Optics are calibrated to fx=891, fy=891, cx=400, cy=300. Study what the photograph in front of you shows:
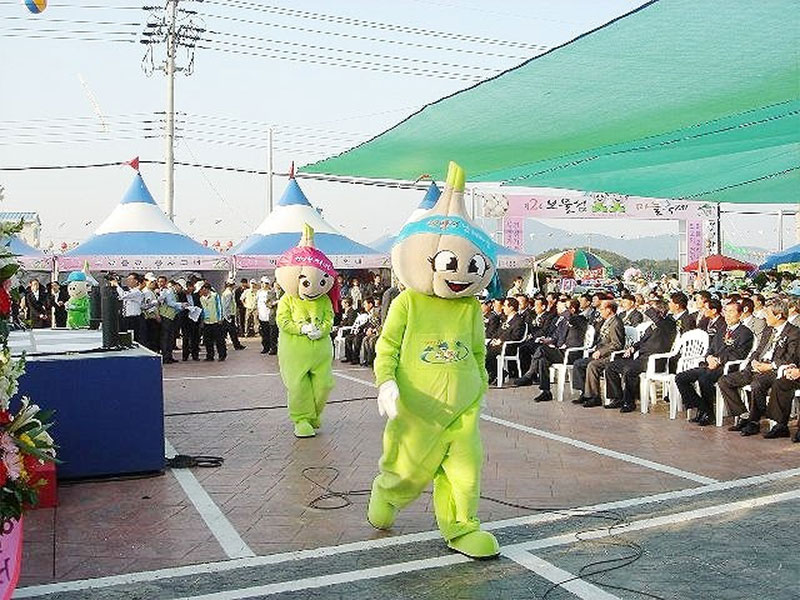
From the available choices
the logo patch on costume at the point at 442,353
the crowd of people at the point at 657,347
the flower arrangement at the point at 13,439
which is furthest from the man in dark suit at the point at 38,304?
the flower arrangement at the point at 13,439

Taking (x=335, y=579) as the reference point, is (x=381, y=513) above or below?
above

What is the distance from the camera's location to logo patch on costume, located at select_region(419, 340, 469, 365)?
5.01 meters

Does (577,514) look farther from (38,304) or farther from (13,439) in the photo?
(38,304)

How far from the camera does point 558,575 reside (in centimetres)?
455

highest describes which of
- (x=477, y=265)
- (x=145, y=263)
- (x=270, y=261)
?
(x=270, y=261)

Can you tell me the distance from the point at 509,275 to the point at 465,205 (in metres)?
19.1

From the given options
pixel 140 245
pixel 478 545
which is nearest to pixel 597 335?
pixel 478 545

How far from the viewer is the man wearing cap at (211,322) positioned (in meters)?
16.7

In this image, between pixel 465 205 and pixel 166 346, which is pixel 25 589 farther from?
pixel 166 346

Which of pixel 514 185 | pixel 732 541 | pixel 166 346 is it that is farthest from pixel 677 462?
pixel 166 346

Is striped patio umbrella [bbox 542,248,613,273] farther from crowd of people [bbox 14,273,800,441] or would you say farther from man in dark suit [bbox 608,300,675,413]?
man in dark suit [bbox 608,300,675,413]

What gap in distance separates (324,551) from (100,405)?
252cm

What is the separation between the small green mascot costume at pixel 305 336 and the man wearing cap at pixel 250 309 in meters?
12.2

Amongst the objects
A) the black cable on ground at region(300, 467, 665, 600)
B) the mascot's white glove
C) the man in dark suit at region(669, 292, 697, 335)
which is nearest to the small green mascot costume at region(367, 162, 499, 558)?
the mascot's white glove
